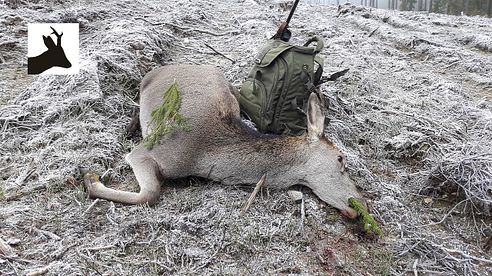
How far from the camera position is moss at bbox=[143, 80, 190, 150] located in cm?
376

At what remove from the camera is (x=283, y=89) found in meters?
4.21

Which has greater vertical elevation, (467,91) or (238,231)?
(467,91)

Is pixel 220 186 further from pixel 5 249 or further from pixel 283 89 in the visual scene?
pixel 5 249

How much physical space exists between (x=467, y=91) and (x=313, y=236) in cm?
433

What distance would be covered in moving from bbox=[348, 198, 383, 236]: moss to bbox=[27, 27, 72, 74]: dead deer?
11.2 ft

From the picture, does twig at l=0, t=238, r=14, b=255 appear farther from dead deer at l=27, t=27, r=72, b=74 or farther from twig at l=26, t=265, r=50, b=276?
dead deer at l=27, t=27, r=72, b=74

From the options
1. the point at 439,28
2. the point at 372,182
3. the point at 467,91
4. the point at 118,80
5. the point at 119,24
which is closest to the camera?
the point at 372,182

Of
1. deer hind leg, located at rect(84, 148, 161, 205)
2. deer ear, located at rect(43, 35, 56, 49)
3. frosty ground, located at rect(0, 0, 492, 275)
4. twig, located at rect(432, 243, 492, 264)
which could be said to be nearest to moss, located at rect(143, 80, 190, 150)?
deer hind leg, located at rect(84, 148, 161, 205)

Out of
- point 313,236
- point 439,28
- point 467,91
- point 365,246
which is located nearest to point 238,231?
point 313,236

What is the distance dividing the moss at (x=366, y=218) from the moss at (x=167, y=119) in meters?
1.44

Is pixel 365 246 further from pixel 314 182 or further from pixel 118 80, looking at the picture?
pixel 118 80

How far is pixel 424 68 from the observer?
7.55 meters

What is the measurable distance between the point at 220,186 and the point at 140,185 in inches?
24.9

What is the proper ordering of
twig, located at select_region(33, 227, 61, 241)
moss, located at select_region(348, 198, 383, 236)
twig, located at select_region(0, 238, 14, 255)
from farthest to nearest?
moss, located at select_region(348, 198, 383, 236), twig, located at select_region(33, 227, 61, 241), twig, located at select_region(0, 238, 14, 255)
